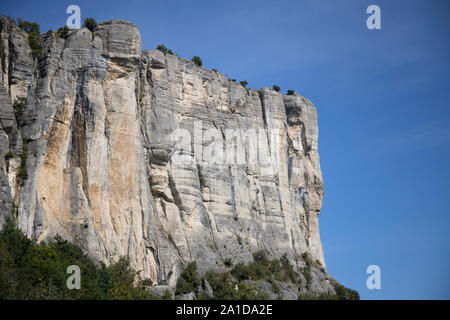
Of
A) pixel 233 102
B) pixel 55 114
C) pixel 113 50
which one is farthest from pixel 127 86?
pixel 233 102

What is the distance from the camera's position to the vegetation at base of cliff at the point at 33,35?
200 ft

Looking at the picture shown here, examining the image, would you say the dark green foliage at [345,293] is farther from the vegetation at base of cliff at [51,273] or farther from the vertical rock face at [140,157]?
the vegetation at base of cliff at [51,273]

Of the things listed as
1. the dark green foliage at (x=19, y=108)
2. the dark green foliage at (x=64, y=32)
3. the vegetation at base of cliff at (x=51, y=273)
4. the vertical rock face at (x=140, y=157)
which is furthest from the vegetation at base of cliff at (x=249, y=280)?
the dark green foliage at (x=64, y=32)

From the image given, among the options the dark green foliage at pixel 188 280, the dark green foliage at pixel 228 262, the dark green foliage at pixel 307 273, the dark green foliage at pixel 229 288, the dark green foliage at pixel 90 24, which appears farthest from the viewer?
the dark green foliage at pixel 307 273

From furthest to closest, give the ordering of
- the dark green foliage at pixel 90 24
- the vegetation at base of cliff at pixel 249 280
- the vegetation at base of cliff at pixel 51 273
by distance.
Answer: the dark green foliage at pixel 90 24 → the vegetation at base of cliff at pixel 249 280 → the vegetation at base of cliff at pixel 51 273

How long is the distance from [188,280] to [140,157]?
957cm

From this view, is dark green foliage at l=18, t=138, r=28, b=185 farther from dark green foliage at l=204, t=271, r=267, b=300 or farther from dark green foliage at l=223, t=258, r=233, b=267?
dark green foliage at l=223, t=258, r=233, b=267

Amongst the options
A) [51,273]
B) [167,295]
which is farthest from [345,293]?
[51,273]

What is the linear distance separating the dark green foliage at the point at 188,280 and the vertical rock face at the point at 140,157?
2.74ft

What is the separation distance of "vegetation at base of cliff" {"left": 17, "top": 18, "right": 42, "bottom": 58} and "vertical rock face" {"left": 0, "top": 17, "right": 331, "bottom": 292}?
1.75 ft

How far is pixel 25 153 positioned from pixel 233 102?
2512 centimetres

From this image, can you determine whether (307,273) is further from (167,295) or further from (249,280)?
(167,295)

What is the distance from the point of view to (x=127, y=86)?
63438 millimetres

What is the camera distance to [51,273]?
170ft
